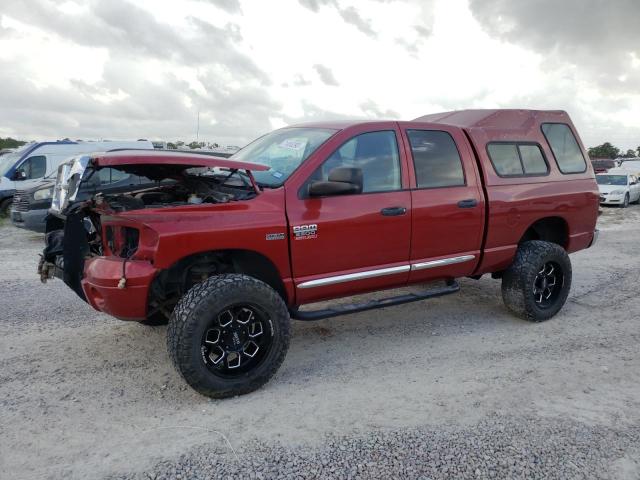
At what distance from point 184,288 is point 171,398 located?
0.81m

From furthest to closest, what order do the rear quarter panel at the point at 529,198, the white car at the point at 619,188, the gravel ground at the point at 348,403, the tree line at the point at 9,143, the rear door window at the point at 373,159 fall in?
the tree line at the point at 9,143
the white car at the point at 619,188
the rear quarter panel at the point at 529,198
the rear door window at the point at 373,159
the gravel ground at the point at 348,403

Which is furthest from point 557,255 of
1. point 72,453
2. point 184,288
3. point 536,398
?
point 72,453

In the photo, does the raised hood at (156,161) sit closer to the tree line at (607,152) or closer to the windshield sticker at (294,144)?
the windshield sticker at (294,144)

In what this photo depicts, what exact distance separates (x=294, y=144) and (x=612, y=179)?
20187 mm

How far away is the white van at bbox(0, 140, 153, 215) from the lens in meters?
13.0

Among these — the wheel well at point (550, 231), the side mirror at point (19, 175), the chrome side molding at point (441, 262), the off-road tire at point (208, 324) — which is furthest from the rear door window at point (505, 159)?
the side mirror at point (19, 175)

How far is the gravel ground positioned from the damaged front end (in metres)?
0.73

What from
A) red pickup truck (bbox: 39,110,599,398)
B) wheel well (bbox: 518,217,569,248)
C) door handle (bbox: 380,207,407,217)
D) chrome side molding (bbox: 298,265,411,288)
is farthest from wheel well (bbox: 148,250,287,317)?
wheel well (bbox: 518,217,569,248)

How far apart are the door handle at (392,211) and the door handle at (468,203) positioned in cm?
68

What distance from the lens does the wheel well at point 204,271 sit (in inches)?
148

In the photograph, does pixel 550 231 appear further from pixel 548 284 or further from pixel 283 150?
pixel 283 150

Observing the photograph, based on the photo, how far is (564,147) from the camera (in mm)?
5777

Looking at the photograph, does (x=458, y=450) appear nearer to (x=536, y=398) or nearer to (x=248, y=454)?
(x=536, y=398)

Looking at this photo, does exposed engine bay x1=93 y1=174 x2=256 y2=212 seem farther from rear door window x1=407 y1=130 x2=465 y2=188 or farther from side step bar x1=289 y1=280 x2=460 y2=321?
rear door window x1=407 y1=130 x2=465 y2=188
